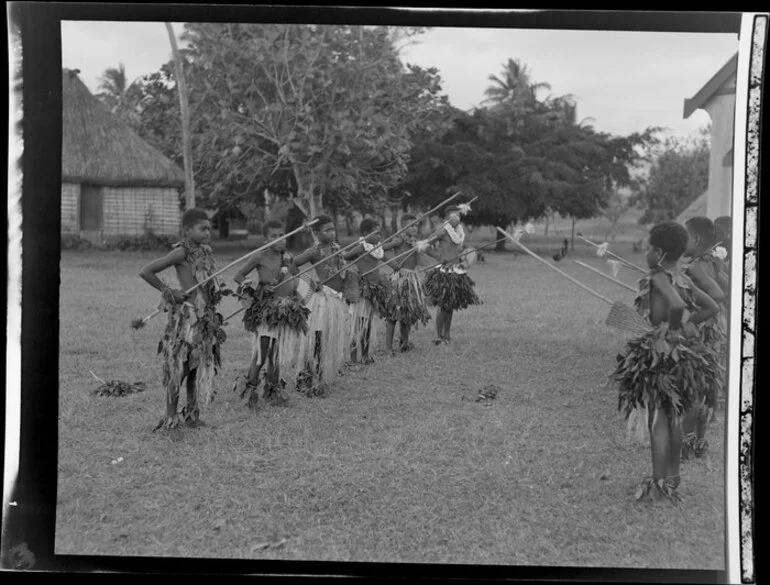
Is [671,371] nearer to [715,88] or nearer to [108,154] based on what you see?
[715,88]

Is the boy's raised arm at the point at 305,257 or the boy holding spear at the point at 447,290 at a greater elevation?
the boy's raised arm at the point at 305,257

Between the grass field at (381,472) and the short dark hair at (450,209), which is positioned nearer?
the grass field at (381,472)

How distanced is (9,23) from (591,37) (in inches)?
97.1

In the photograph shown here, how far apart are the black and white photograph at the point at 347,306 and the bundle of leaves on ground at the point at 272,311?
0.02 m

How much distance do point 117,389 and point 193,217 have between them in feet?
4.86

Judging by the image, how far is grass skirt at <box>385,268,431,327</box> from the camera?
21.5 ft

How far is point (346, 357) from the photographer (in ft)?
18.9

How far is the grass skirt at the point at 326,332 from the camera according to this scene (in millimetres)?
5115

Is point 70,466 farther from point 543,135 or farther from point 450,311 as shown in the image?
point 450,311

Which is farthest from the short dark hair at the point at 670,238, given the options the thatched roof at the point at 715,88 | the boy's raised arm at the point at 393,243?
the boy's raised arm at the point at 393,243

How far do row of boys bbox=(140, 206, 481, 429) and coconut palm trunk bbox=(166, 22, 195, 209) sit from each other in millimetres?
191

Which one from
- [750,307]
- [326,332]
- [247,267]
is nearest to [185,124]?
[247,267]

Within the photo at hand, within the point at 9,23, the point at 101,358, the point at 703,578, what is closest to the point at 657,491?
the point at 703,578

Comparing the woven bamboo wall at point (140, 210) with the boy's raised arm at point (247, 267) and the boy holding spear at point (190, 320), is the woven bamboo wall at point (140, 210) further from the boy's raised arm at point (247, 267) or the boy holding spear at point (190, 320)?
the boy's raised arm at point (247, 267)
